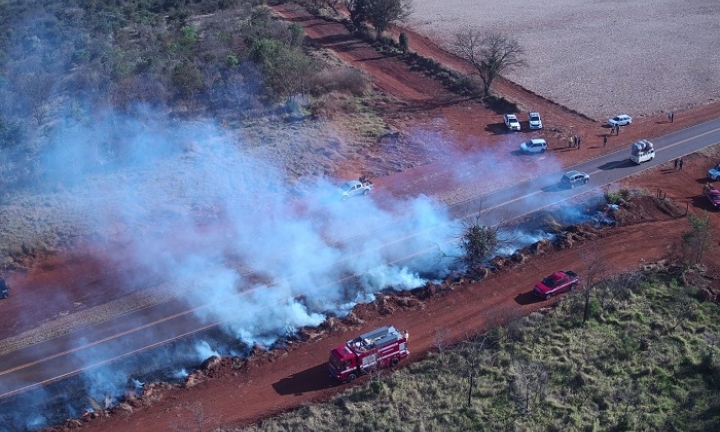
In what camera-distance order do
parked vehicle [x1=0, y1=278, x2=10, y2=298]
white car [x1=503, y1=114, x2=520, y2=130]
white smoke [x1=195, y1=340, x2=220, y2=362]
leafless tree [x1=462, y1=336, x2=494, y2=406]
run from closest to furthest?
leafless tree [x1=462, y1=336, x2=494, y2=406], white smoke [x1=195, y1=340, x2=220, y2=362], parked vehicle [x1=0, y1=278, x2=10, y2=298], white car [x1=503, y1=114, x2=520, y2=130]

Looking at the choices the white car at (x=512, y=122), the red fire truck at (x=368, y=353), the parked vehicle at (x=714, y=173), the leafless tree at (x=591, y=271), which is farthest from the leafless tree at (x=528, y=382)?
the white car at (x=512, y=122)

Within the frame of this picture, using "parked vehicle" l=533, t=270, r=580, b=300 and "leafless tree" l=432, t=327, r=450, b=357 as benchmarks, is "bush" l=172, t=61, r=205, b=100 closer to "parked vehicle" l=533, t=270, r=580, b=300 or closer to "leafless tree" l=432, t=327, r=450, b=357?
"leafless tree" l=432, t=327, r=450, b=357

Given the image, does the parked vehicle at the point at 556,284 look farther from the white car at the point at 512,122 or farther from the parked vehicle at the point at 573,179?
the white car at the point at 512,122

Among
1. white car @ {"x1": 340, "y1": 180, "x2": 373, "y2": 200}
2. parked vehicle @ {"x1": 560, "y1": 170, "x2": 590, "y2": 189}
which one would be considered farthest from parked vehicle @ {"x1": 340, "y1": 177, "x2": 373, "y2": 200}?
parked vehicle @ {"x1": 560, "y1": 170, "x2": 590, "y2": 189}

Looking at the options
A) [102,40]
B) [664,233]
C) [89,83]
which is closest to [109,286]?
[89,83]

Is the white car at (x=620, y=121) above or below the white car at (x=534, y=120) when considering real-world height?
below

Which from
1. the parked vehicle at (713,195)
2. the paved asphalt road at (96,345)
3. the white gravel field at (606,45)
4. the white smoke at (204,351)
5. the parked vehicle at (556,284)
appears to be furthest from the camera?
the white gravel field at (606,45)

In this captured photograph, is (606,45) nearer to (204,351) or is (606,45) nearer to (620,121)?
(620,121)
